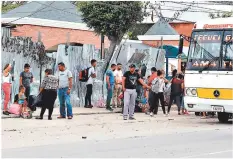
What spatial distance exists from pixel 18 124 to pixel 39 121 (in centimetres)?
99

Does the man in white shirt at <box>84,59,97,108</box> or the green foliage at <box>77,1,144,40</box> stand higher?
the green foliage at <box>77,1,144,40</box>

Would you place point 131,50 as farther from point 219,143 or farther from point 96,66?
point 219,143

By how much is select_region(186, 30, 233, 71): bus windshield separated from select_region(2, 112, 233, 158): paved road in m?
1.80

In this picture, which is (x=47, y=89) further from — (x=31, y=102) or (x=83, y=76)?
(x=83, y=76)

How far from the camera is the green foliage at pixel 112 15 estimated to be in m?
24.9

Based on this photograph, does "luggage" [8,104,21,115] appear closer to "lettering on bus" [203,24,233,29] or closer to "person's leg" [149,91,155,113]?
"person's leg" [149,91,155,113]

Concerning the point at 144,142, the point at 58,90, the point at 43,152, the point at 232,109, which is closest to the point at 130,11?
the point at 58,90

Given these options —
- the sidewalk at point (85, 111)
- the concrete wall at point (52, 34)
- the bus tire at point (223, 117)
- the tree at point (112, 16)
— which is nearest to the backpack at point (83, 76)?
the sidewalk at point (85, 111)

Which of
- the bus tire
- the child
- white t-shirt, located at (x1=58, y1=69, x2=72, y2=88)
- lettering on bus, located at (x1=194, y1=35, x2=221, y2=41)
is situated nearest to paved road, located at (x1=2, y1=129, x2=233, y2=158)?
lettering on bus, located at (x1=194, y1=35, x2=221, y2=41)

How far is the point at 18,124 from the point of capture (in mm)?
16453

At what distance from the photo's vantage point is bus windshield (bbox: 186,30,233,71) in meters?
17.4

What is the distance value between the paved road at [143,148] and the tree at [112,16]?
1105 centimetres

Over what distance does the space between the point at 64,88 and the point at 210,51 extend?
15.0 feet

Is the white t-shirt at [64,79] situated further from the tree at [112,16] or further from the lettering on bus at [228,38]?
the tree at [112,16]
